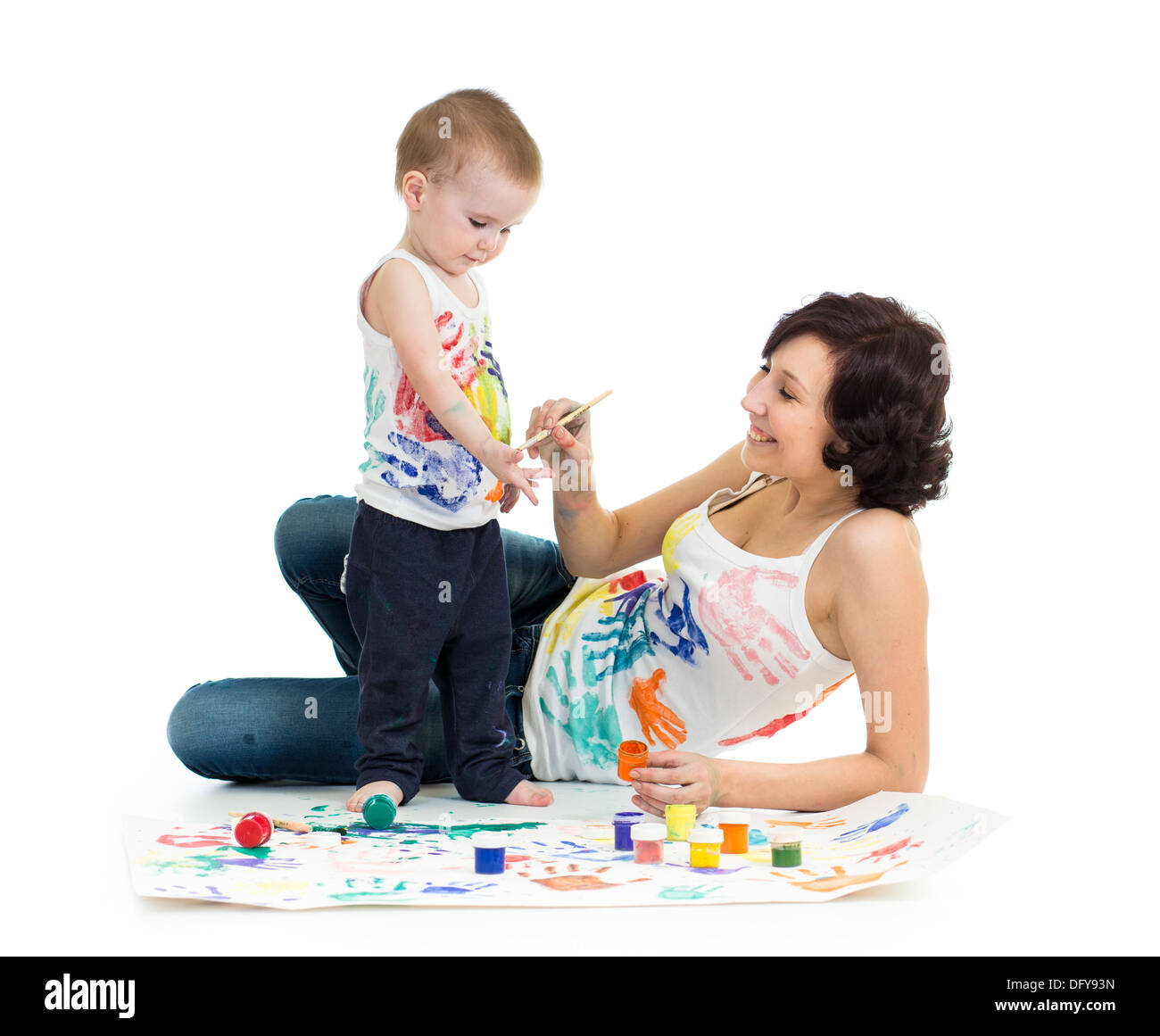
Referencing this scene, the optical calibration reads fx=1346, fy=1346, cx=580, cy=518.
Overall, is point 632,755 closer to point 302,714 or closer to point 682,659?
point 682,659

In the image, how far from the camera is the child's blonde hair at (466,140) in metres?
1.89

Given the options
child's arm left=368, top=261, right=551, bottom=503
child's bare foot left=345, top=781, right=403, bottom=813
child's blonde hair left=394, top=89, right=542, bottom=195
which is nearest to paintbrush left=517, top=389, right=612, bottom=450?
child's arm left=368, top=261, right=551, bottom=503

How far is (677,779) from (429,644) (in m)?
0.44

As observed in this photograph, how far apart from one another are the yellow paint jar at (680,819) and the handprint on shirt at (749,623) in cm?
27

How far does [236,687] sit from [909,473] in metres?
1.14

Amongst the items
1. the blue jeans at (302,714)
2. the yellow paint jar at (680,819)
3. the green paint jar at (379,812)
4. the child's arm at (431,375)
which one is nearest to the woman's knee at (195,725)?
the blue jeans at (302,714)

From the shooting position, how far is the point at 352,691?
7.28 ft

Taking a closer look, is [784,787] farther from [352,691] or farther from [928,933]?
[352,691]

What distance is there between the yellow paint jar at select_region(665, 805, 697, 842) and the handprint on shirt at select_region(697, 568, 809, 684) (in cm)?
27

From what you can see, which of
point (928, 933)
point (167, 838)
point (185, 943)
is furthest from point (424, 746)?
point (928, 933)

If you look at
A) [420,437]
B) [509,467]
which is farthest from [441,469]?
[509,467]

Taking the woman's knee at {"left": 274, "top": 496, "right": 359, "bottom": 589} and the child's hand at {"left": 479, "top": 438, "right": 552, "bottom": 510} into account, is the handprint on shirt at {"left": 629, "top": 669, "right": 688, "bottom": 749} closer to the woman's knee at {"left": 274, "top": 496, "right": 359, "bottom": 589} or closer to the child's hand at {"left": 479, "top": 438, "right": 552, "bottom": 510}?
the child's hand at {"left": 479, "top": 438, "right": 552, "bottom": 510}

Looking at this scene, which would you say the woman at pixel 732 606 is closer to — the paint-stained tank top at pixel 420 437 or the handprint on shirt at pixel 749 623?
the handprint on shirt at pixel 749 623

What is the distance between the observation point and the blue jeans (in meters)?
2.18
